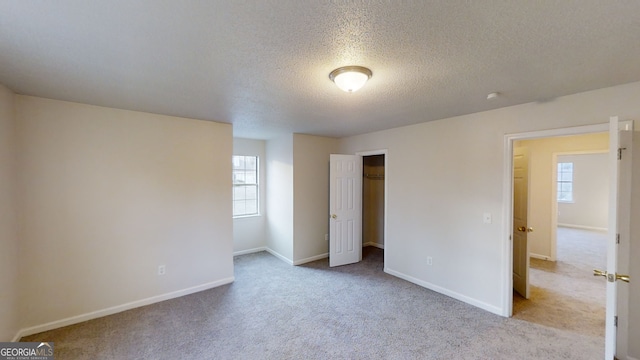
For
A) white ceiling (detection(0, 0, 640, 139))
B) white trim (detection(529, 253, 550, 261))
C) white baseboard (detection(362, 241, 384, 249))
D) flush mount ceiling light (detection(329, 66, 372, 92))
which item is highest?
white ceiling (detection(0, 0, 640, 139))

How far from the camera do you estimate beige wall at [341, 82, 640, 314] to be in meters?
2.49

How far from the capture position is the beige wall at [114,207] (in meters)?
2.57

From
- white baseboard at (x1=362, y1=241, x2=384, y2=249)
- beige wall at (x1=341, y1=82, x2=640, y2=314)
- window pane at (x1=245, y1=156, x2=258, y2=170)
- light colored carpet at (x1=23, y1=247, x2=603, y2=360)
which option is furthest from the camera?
white baseboard at (x1=362, y1=241, x2=384, y2=249)

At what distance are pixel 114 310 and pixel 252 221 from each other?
2.66 metres

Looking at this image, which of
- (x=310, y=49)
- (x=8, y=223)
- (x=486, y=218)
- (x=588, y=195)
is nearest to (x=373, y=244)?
(x=486, y=218)

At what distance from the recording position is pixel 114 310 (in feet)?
9.64

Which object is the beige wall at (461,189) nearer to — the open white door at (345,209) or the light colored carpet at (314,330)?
the light colored carpet at (314,330)

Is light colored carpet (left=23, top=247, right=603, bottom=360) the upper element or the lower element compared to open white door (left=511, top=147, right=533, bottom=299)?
lower

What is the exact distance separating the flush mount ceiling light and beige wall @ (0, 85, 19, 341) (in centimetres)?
290

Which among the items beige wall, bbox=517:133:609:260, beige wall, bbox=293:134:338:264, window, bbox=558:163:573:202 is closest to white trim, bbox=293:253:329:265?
beige wall, bbox=293:134:338:264

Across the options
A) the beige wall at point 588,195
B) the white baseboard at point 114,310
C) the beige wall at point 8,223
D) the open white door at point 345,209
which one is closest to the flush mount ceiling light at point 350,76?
the open white door at point 345,209

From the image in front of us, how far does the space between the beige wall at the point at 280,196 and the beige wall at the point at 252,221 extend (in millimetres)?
150

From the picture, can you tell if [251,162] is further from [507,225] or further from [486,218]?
[507,225]

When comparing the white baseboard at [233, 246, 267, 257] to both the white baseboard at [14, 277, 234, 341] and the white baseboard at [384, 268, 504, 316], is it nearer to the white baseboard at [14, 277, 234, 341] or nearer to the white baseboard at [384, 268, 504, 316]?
the white baseboard at [14, 277, 234, 341]
